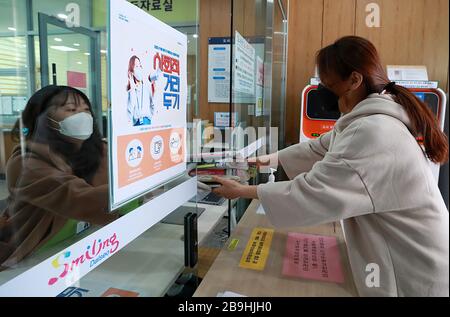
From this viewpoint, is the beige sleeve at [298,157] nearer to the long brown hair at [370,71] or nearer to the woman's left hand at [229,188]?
the woman's left hand at [229,188]

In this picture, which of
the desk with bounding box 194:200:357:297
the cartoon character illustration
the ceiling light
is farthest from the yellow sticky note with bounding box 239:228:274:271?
the ceiling light

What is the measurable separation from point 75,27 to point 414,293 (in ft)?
3.07

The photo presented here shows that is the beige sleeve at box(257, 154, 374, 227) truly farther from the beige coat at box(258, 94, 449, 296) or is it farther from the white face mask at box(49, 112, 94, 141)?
the white face mask at box(49, 112, 94, 141)

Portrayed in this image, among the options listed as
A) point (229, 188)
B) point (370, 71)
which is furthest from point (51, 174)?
point (370, 71)

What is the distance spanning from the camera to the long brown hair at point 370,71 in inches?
15.7

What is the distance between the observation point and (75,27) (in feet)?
2.87

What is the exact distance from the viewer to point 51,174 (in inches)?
29.1

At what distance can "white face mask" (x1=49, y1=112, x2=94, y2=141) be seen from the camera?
0.78 metres

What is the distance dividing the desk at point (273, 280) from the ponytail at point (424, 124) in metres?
0.17

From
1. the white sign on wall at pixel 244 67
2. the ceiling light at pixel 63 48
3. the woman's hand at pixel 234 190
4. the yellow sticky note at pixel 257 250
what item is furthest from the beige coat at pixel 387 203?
the ceiling light at pixel 63 48

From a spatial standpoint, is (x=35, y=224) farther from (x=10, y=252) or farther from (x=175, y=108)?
(x=175, y=108)

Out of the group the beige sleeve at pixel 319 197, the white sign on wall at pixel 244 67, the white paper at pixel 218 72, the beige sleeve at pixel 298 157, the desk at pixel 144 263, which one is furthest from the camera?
the white paper at pixel 218 72

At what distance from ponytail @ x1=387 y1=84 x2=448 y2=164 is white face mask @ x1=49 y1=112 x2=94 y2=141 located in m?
0.64
